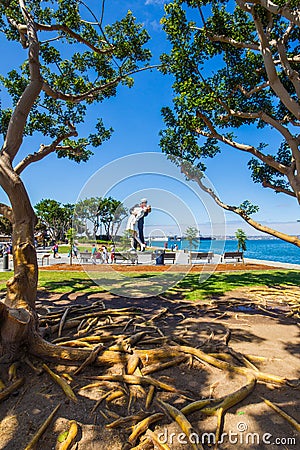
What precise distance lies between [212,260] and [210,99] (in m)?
12.6

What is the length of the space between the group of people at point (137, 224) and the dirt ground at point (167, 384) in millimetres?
13581

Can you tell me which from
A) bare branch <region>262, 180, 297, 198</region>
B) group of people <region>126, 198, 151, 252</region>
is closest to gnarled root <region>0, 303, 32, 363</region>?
bare branch <region>262, 180, 297, 198</region>

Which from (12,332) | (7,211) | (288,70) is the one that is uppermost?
(288,70)

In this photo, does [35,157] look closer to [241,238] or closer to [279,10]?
[279,10]

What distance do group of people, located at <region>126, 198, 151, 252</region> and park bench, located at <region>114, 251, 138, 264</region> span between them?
0.68 m

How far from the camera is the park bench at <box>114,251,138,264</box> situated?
→ 1850cm

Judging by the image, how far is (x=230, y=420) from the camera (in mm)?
2562

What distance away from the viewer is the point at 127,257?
18.6m

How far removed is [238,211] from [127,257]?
40.1 ft

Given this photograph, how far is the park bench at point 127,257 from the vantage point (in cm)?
1850

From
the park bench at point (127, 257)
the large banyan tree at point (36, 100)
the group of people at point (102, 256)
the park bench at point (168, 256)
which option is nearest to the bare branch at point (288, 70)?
the large banyan tree at point (36, 100)

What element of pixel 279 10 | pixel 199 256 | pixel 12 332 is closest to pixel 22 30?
pixel 279 10

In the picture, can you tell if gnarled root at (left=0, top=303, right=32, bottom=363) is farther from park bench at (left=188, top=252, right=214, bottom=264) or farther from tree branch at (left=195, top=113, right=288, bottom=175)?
park bench at (left=188, top=252, right=214, bottom=264)

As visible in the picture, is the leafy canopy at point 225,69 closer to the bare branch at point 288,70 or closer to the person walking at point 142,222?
the bare branch at point 288,70
